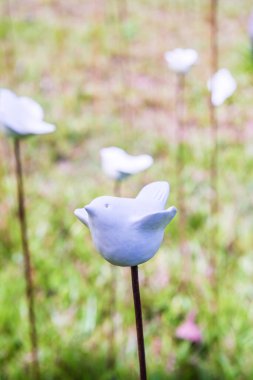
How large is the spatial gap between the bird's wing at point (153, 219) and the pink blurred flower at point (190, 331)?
692mm

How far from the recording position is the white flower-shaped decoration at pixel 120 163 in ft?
2.21

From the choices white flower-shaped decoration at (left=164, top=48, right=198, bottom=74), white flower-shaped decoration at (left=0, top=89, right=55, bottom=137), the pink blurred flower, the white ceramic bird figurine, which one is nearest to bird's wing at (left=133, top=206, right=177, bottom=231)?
the white ceramic bird figurine

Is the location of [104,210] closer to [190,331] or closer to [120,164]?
[120,164]

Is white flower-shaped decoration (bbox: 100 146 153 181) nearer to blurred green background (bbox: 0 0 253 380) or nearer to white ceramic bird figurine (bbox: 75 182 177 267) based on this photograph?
white ceramic bird figurine (bbox: 75 182 177 267)

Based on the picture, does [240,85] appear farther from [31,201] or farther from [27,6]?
[27,6]

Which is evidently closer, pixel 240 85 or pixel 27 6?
pixel 240 85

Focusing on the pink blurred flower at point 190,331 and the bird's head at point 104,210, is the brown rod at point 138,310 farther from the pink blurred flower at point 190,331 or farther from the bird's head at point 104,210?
the pink blurred flower at point 190,331

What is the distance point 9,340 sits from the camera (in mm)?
1029

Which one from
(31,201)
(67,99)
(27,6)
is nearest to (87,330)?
(31,201)

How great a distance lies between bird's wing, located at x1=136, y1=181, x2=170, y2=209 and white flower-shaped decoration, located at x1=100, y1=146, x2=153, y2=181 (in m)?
0.26

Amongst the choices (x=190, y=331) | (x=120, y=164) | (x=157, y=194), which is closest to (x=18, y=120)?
(x=120, y=164)

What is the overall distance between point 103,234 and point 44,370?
679 millimetres

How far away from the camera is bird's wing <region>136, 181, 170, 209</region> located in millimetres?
372

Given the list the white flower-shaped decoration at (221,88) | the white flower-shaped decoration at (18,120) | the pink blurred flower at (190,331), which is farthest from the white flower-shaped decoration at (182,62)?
the pink blurred flower at (190,331)
